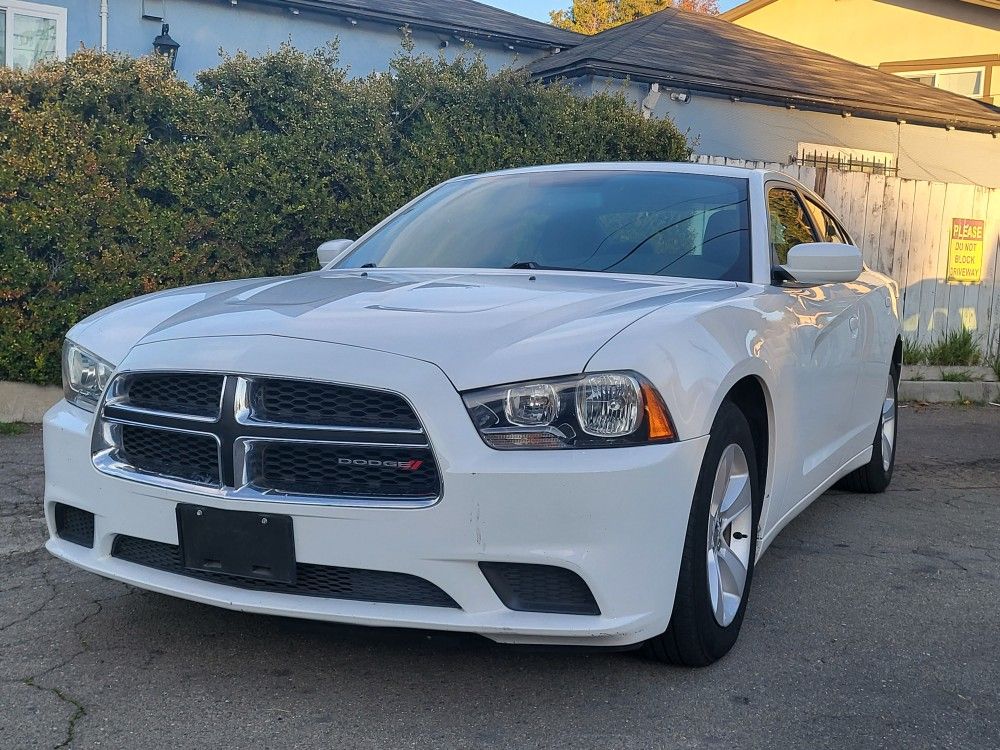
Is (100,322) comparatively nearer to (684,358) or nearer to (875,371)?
(684,358)

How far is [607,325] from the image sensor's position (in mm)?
2955

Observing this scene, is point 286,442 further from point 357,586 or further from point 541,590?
point 541,590

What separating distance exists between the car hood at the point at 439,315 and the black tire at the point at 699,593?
0.41 m

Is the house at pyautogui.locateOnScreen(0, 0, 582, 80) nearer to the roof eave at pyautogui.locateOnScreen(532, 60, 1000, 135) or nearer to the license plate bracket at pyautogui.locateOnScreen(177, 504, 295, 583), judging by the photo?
the roof eave at pyautogui.locateOnScreen(532, 60, 1000, 135)

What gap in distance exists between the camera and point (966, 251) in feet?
36.3

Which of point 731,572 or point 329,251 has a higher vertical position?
point 329,251

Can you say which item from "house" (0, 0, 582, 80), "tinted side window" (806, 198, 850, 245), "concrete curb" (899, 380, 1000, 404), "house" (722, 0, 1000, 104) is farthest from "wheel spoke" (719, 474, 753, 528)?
"house" (722, 0, 1000, 104)

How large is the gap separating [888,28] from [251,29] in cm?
1324

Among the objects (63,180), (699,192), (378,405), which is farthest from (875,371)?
(63,180)

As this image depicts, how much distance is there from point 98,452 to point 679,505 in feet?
5.24

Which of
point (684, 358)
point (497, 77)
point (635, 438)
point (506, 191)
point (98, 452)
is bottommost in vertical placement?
point (98, 452)

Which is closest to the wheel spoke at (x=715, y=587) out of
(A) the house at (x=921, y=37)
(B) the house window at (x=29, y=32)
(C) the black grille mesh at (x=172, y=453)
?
(C) the black grille mesh at (x=172, y=453)

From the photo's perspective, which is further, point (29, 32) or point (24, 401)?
point (29, 32)

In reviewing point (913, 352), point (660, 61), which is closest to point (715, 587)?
point (913, 352)
